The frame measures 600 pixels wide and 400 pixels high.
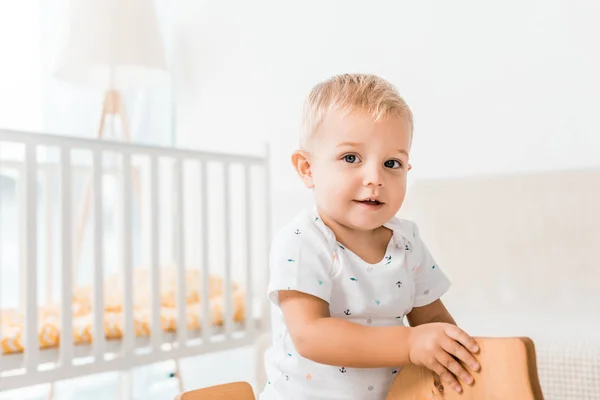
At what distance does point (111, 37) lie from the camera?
2.59 meters

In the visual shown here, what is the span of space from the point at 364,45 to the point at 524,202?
820 mm

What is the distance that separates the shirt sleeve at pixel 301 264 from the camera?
0.77 metres

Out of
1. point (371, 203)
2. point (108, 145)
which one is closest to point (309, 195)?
point (108, 145)

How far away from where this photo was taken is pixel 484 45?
1787 mm

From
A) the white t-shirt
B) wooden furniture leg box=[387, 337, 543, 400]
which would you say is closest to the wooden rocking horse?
wooden furniture leg box=[387, 337, 543, 400]

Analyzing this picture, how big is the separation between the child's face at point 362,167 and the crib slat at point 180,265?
1.22 metres

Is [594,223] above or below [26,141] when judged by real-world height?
below

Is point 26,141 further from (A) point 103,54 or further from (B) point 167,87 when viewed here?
(B) point 167,87

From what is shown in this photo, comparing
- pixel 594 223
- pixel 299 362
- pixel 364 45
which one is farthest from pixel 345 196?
pixel 364 45

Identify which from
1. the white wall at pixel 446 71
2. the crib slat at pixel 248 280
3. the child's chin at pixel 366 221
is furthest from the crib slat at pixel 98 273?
the child's chin at pixel 366 221

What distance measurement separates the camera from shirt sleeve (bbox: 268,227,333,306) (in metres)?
0.77

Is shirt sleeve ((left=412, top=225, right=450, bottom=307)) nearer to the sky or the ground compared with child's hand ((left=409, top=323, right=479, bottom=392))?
nearer to the sky

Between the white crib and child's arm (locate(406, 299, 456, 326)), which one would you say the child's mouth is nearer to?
child's arm (locate(406, 299, 456, 326))

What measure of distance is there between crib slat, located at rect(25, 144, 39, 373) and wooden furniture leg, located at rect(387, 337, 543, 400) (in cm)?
128
